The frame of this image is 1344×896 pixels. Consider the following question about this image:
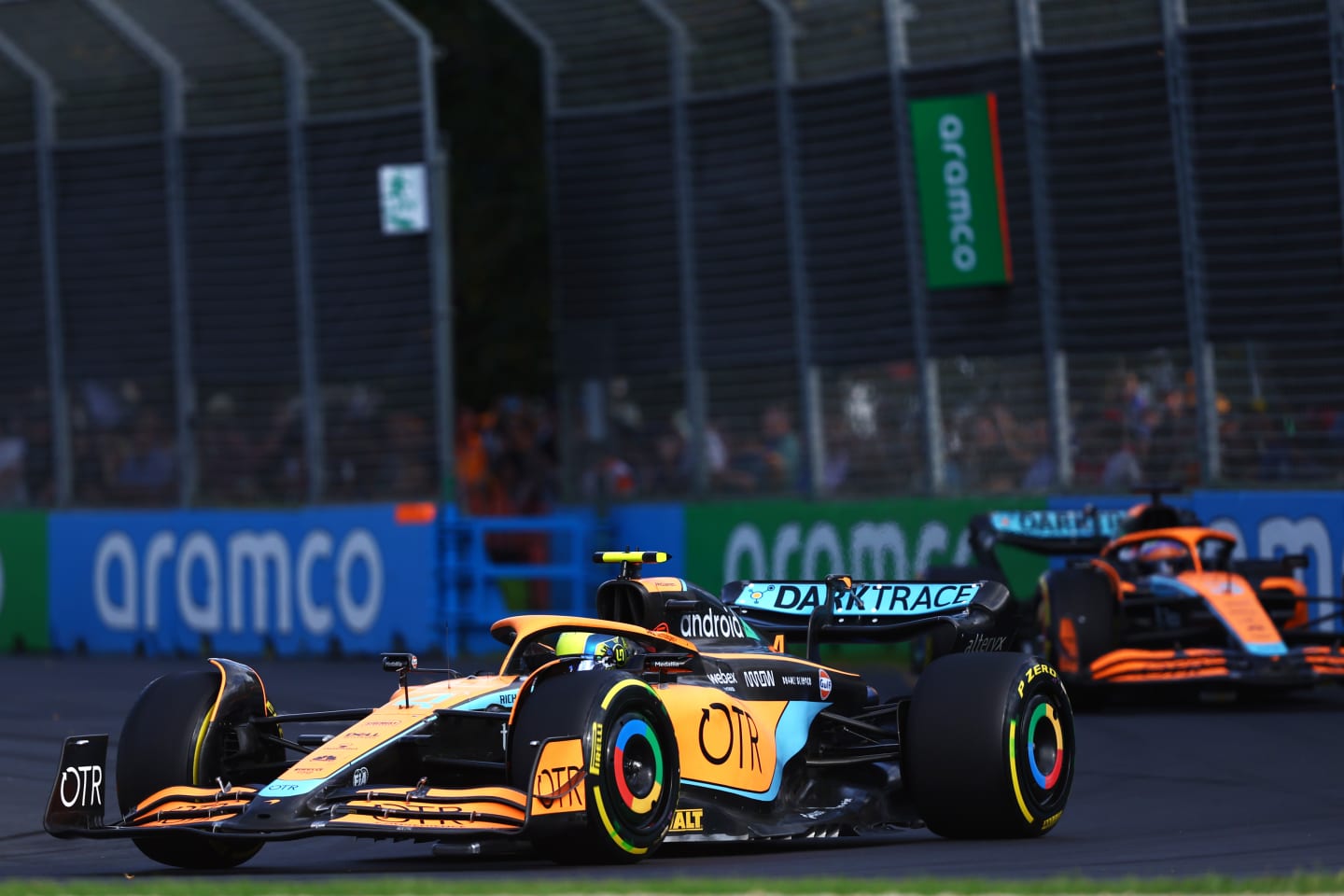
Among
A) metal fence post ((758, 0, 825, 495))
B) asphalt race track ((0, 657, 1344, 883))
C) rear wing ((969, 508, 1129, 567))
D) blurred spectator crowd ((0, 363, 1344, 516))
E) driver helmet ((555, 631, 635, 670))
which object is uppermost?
metal fence post ((758, 0, 825, 495))

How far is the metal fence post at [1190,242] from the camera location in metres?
16.3

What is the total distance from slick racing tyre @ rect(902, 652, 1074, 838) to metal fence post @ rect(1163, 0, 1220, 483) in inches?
313

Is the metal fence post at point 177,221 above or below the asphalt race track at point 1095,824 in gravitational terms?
above

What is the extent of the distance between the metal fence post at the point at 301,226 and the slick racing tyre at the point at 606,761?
12.0 metres

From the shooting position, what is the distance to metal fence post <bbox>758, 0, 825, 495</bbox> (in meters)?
18.3

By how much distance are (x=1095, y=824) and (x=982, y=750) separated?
1187 millimetres

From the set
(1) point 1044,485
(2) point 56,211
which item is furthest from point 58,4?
(1) point 1044,485

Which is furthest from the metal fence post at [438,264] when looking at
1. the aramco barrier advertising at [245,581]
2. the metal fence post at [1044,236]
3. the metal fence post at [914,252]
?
the metal fence post at [1044,236]

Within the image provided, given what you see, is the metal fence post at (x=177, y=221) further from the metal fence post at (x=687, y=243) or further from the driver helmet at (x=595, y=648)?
the driver helmet at (x=595, y=648)

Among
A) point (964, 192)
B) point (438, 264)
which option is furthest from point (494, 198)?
point (964, 192)

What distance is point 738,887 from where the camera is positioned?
663 cm

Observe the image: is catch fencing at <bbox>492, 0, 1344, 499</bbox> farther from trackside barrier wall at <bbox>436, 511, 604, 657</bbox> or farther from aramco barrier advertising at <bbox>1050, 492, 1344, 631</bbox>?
trackside barrier wall at <bbox>436, 511, 604, 657</bbox>

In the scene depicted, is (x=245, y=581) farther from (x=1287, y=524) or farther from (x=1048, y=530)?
(x=1287, y=524)

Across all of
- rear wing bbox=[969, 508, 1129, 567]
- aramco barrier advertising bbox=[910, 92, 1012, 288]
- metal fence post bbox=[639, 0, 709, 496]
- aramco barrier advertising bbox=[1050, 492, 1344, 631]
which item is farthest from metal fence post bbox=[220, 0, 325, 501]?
aramco barrier advertising bbox=[1050, 492, 1344, 631]
